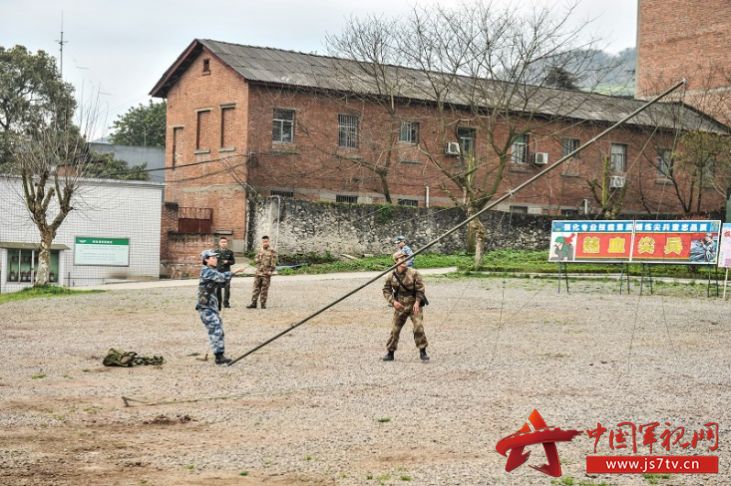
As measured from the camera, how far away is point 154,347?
55.2ft

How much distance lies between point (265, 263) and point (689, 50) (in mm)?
38789

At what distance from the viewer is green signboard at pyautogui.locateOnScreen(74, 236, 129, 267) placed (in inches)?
1455

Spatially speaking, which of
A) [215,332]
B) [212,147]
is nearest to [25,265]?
[212,147]

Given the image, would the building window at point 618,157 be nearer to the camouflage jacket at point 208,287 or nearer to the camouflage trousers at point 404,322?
the camouflage trousers at point 404,322

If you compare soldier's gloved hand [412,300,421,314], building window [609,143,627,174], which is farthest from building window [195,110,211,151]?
soldier's gloved hand [412,300,421,314]

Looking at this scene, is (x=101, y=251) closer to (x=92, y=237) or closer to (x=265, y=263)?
(x=92, y=237)

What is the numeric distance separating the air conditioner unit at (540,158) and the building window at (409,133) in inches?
250

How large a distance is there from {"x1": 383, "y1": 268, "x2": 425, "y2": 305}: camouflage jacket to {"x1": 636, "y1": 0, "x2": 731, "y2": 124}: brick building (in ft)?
125

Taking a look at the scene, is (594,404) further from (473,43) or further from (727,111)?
(727,111)

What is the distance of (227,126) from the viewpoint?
4212 cm

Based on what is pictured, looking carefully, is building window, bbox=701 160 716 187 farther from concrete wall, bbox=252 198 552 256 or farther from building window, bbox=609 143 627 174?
concrete wall, bbox=252 198 552 256

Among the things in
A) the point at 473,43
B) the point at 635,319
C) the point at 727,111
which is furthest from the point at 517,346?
the point at 727,111

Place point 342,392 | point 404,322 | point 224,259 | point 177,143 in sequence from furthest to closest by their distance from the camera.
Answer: point 177,143, point 224,259, point 404,322, point 342,392

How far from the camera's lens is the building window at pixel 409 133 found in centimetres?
4412
